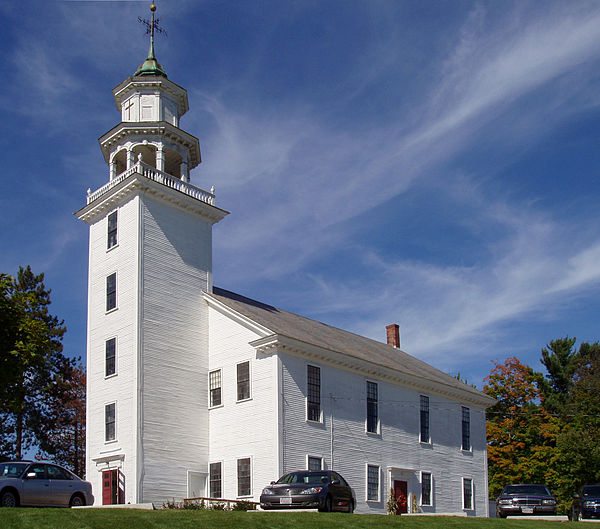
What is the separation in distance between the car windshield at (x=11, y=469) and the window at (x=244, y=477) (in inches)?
433

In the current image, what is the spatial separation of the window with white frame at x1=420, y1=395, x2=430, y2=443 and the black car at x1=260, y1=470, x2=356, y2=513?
1492 centimetres

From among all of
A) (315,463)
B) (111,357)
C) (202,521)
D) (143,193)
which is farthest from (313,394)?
(202,521)

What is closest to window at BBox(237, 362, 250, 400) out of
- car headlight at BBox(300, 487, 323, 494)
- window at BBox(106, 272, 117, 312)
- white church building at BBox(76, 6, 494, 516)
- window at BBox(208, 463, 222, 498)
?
white church building at BBox(76, 6, 494, 516)

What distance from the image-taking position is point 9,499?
67.9ft

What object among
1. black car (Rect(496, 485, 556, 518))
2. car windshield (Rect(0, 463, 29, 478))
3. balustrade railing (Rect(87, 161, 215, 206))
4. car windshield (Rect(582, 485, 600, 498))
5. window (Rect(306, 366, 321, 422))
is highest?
balustrade railing (Rect(87, 161, 215, 206))

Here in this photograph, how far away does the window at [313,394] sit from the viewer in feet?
104

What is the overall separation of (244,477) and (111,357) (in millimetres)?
7928

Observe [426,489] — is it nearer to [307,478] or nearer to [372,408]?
[372,408]

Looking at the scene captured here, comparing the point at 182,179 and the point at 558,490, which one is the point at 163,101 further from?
the point at 558,490

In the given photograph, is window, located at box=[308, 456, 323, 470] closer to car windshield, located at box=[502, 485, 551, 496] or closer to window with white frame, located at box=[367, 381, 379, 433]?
window with white frame, located at box=[367, 381, 379, 433]

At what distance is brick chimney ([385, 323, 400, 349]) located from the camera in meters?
52.5

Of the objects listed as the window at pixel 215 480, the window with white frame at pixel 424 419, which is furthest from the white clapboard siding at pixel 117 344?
the window with white frame at pixel 424 419

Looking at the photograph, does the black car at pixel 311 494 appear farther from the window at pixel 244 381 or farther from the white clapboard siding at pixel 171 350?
the white clapboard siding at pixel 171 350

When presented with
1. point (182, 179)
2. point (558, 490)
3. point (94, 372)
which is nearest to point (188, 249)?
point (182, 179)
